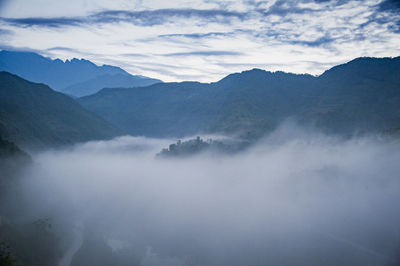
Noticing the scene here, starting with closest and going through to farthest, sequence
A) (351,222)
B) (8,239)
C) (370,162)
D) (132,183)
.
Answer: (8,239) → (351,222) → (370,162) → (132,183)

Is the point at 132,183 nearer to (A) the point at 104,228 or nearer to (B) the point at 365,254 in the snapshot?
(A) the point at 104,228

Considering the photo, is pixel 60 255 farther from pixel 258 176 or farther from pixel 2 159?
pixel 258 176

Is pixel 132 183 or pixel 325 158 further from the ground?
pixel 325 158

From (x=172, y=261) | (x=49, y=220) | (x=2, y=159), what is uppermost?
(x=2, y=159)

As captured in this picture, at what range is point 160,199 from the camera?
16038 cm

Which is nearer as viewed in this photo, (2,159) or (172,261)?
(172,261)

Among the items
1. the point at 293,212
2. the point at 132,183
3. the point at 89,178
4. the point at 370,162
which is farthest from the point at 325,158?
the point at 89,178

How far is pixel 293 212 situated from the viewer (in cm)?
13825

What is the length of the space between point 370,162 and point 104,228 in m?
142

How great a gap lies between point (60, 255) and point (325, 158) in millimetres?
167528

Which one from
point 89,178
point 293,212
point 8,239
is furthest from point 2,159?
point 293,212

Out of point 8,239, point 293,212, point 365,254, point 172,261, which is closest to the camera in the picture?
point 8,239

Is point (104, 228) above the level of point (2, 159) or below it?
below

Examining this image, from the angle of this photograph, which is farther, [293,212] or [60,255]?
[293,212]
